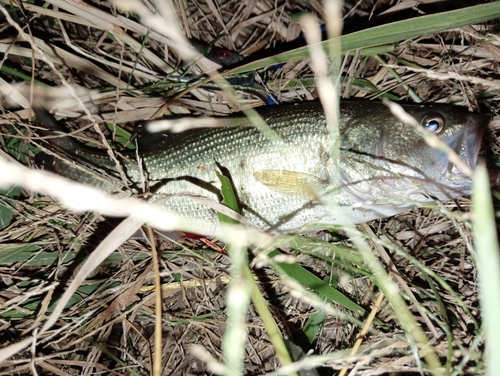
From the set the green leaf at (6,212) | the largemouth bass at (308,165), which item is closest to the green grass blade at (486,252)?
the largemouth bass at (308,165)

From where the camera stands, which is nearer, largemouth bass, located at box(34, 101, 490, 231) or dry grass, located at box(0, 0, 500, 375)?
largemouth bass, located at box(34, 101, 490, 231)

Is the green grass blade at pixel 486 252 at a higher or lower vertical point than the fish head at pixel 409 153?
lower

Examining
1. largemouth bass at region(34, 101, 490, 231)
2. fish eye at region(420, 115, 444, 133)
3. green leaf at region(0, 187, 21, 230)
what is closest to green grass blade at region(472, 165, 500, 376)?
largemouth bass at region(34, 101, 490, 231)

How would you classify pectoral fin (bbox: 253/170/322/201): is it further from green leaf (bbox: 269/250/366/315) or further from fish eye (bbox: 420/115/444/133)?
fish eye (bbox: 420/115/444/133)

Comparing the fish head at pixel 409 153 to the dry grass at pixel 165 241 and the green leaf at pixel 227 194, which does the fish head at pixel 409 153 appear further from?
the green leaf at pixel 227 194

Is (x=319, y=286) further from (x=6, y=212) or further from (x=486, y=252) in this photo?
(x=6, y=212)

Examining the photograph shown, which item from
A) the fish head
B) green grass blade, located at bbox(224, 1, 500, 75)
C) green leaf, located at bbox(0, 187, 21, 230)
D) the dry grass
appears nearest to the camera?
green grass blade, located at bbox(224, 1, 500, 75)
